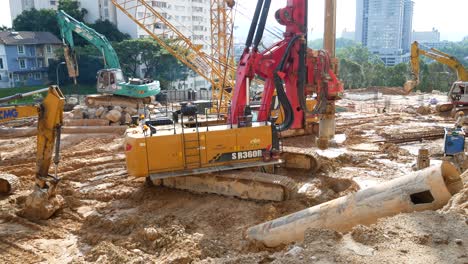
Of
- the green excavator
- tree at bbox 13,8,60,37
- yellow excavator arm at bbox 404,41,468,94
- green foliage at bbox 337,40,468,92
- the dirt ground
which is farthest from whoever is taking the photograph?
green foliage at bbox 337,40,468,92

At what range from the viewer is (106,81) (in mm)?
21625

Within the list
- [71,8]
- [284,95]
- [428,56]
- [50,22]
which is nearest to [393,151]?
[284,95]

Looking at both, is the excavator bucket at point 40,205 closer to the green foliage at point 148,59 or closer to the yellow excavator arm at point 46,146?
the yellow excavator arm at point 46,146

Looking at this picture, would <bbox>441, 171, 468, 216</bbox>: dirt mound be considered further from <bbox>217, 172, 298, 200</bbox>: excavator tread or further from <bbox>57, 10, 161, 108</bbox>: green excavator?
<bbox>57, 10, 161, 108</bbox>: green excavator

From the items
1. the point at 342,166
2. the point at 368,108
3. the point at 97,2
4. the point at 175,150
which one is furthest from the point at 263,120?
the point at 97,2

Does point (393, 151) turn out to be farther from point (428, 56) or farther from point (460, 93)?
point (428, 56)

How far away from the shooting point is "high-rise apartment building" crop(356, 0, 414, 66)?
159750 millimetres

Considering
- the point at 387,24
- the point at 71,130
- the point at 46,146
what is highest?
the point at 387,24

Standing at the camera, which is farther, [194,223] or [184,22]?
[184,22]

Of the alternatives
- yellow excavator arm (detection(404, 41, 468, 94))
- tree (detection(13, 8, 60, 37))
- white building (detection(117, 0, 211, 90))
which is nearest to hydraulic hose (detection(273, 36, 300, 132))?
yellow excavator arm (detection(404, 41, 468, 94))

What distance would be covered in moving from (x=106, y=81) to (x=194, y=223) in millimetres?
14486

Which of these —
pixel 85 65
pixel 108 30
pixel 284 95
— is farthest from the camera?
pixel 108 30

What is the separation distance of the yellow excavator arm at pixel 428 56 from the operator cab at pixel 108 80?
17771 millimetres

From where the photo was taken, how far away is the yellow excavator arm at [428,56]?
89.9ft
